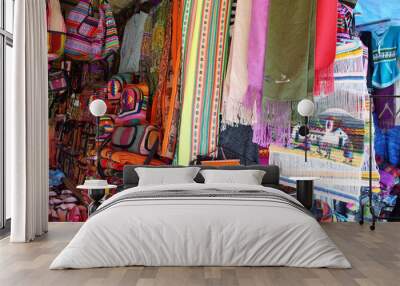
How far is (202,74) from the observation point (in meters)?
6.29

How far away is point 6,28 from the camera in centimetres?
563

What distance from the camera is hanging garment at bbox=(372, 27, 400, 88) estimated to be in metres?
6.18

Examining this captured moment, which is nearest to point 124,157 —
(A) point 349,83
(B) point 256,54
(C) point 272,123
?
(C) point 272,123

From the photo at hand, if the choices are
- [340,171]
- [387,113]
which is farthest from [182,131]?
[387,113]

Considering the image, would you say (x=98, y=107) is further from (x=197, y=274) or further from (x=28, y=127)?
(x=197, y=274)

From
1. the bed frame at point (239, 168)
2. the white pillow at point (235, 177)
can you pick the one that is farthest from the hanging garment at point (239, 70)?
the white pillow at point (235, 177)

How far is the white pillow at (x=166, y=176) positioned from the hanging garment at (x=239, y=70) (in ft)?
2.97

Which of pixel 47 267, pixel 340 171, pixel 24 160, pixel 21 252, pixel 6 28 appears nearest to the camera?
pixel 47 267

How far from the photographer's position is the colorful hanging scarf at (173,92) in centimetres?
630

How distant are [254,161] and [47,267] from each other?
3144 millimetres

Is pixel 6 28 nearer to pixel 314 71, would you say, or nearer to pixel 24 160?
pixel 24 160

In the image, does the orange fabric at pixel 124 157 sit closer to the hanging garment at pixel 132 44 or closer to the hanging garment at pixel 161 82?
the hanging garment at pixel 161 82

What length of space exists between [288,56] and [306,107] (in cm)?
71

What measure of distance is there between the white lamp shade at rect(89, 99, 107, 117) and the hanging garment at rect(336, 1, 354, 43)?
293 cm
